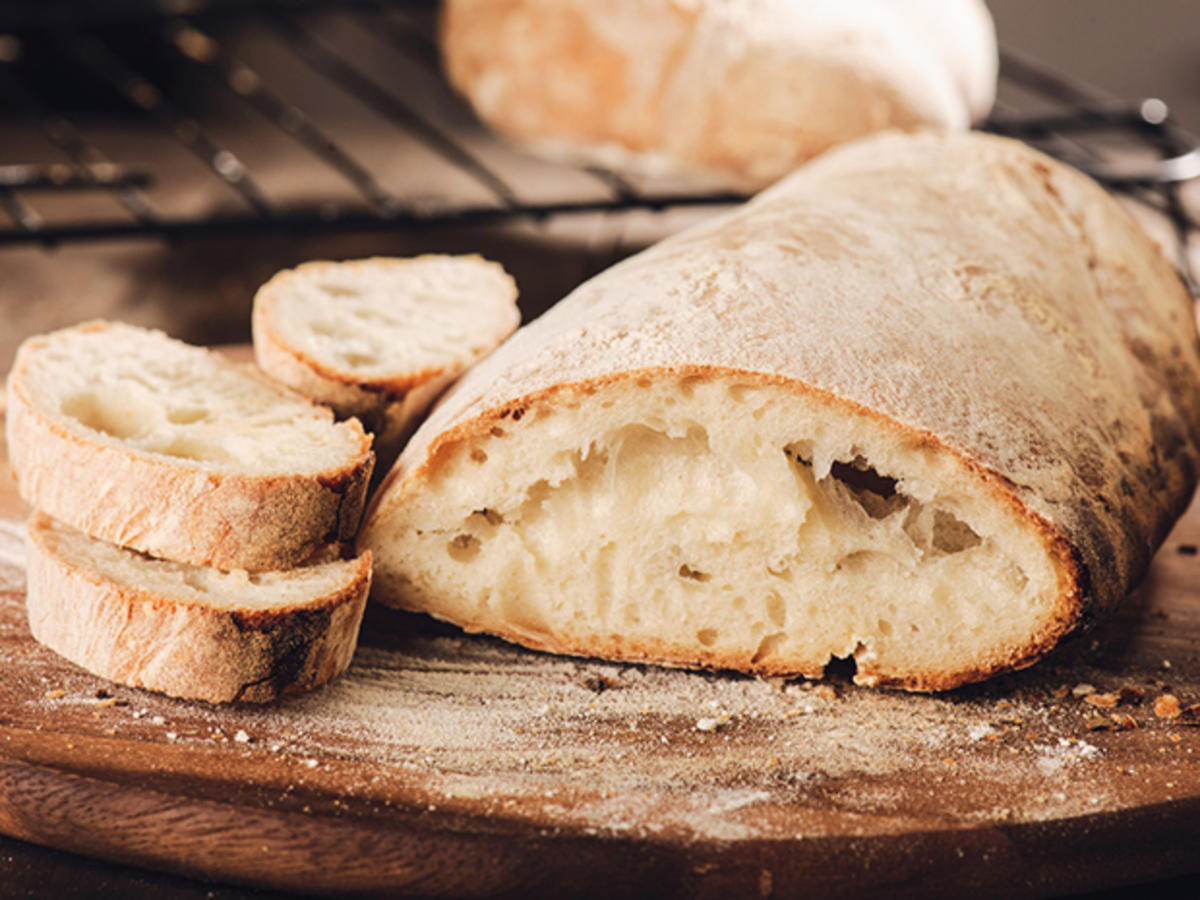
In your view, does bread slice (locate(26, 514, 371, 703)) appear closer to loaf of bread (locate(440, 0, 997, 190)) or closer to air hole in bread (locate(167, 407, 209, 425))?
air hole in bread (locate(167, 407, 209, 425))

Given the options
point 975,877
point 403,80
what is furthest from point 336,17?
point 975,877

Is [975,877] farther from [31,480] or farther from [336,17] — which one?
[336,17]

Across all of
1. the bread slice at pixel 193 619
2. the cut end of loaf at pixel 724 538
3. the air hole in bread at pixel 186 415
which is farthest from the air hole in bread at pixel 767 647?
the air hole in bread at pixel 186 415

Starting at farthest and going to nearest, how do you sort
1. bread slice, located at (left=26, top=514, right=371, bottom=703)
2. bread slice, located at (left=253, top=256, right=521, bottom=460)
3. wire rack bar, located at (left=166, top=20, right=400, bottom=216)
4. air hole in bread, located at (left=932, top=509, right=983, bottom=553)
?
wire rack bar, located at (left=166, top=20, right=400, bottom=216)
bread slice, located at (left=253, top=256, right=521, bottom=460)
air hole in bread, located at (left=932, top=509, right=983, bottom=553)
bread slice, located at (left=26, top=514, right=371, bottom=703)

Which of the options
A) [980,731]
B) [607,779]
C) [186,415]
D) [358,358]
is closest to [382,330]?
[358,358]

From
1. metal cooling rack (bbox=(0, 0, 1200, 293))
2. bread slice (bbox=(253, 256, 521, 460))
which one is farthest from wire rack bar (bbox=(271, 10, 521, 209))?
bread slice (bbox=(253, 256, 521, 460))

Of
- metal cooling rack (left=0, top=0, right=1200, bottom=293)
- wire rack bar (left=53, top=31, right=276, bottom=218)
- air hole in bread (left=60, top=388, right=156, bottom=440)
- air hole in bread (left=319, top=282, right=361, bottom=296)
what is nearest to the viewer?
air hole in bread (left=60, top=388, right=156, bottom=440)
